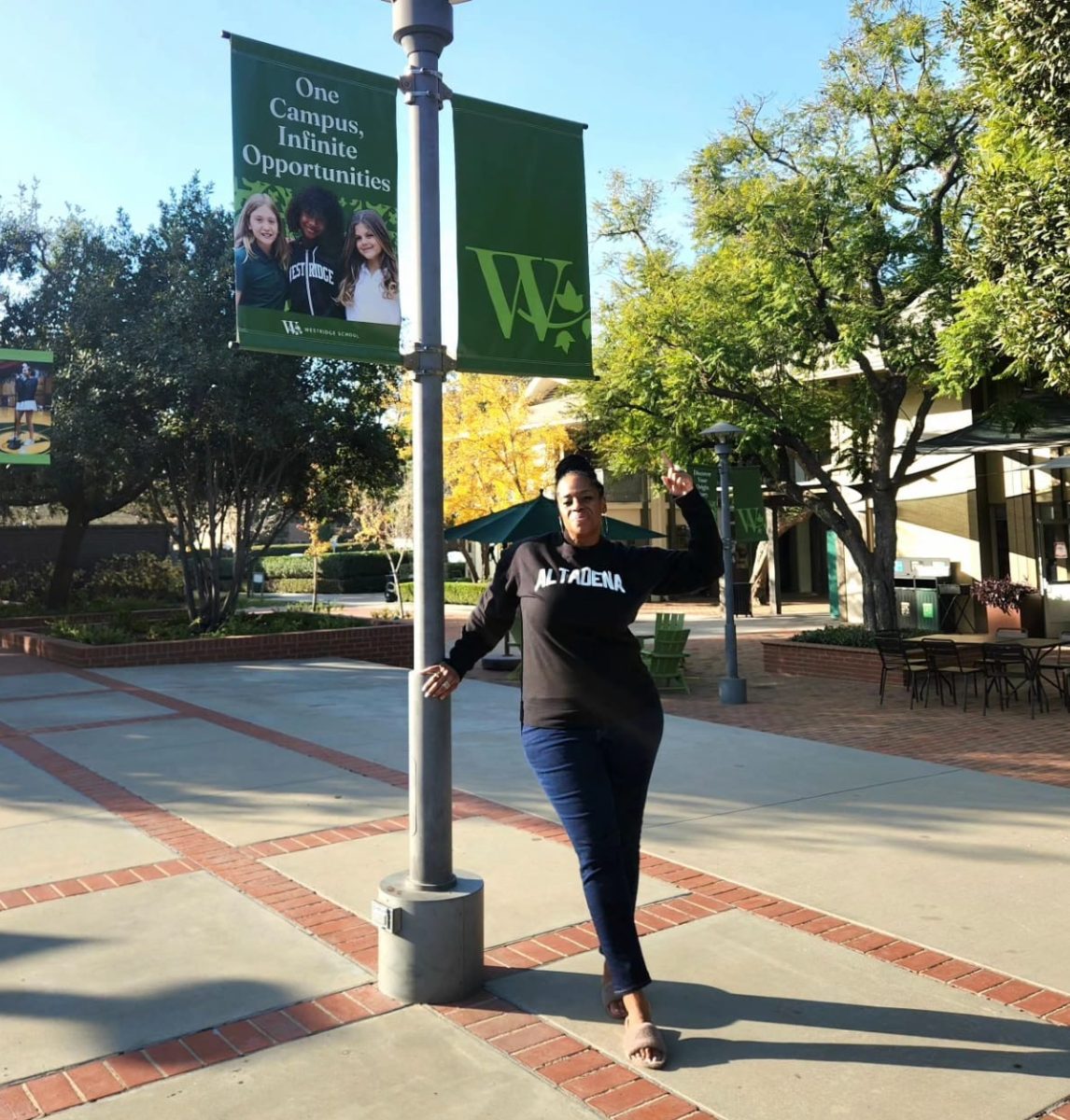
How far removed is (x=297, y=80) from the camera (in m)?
3.90

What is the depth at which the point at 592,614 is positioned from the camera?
139 inches

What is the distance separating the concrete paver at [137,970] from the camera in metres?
3.52

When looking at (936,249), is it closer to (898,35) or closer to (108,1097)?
(898,35)

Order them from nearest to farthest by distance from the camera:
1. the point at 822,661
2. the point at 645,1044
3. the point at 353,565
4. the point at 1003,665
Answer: the point at 645,1044
the point at 1003,665
the point at 822,661
the point at 353,565

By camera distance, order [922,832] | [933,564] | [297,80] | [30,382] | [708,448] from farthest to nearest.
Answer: [933,564]
[30,382]
[708,448]
[922,832]
[297,80]

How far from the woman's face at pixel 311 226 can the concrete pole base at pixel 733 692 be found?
8.79 meters

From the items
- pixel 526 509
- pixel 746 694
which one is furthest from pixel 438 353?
pixel 526 509

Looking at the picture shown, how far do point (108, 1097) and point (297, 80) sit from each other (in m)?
3.45

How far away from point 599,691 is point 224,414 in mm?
12975

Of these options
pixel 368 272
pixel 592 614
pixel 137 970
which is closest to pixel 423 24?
pixel 368 272

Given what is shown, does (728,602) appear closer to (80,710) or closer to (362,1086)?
(80,710)

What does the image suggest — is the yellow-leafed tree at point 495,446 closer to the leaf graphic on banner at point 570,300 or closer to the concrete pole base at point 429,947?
the leaf graphic on banner at point 570,300

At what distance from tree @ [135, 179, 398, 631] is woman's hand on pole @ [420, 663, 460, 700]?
40.3 ft

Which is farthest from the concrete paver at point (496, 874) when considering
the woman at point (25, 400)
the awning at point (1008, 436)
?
the woman at point (25, 400)
